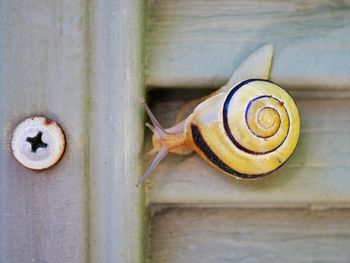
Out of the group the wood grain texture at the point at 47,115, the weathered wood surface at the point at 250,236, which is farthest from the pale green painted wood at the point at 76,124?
the weathered wood surface at the point at 250,236

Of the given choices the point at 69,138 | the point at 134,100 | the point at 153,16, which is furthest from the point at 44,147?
the point at 153,16

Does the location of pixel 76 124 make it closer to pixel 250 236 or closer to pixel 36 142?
pixel 36 142

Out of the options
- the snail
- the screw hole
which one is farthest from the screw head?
the snail

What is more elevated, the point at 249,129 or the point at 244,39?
the point at 244,39

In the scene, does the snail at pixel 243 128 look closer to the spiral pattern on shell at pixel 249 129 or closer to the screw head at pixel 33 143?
the spiral pattern on shell at pixel 249 129

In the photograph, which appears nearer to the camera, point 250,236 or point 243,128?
point 243,128

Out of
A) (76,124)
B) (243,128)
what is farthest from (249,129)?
(76,124)
